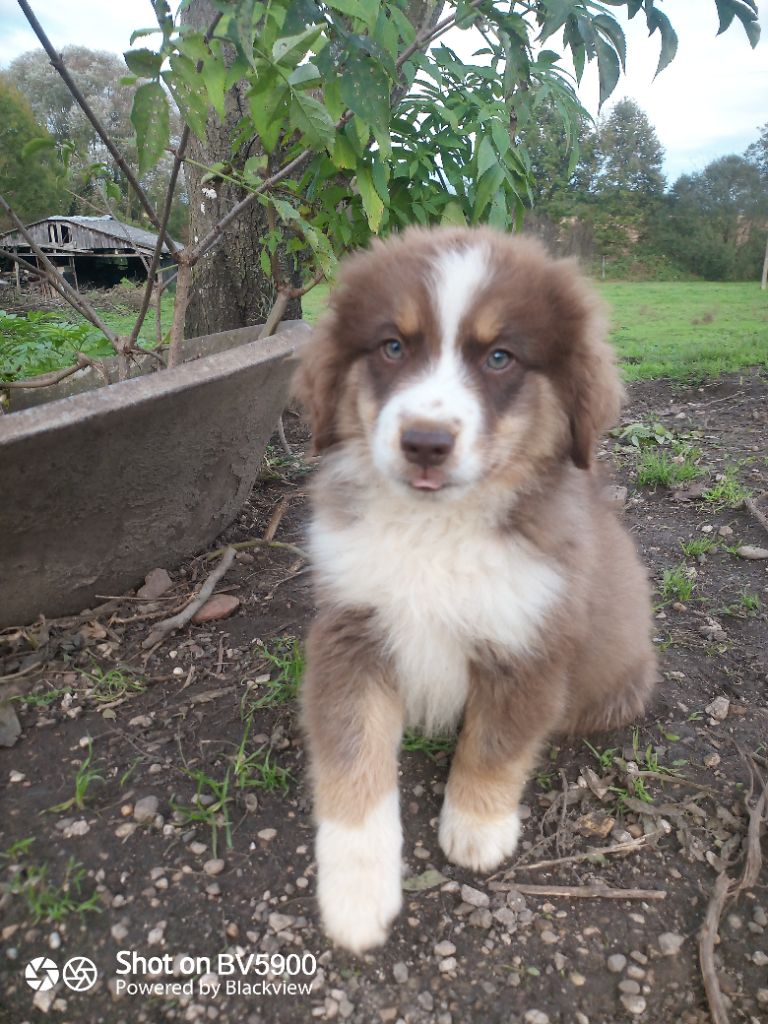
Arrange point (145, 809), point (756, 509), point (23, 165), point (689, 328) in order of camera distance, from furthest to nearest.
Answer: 1. point (689, 328)
2. point (23, 165)
3. point (756, 509)
4. point (145, 809)

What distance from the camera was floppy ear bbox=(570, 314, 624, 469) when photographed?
1.94 meters

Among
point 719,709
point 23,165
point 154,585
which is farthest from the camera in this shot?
point 23,165

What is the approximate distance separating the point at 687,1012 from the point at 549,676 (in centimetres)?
78

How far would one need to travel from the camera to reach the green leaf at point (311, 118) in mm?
2004

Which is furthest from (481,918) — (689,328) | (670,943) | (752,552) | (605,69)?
(689,328)

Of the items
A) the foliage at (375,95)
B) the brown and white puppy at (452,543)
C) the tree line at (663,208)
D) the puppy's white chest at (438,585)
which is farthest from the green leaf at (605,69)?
Answer: the tree line at (663,208)

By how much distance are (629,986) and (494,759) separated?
58 cm

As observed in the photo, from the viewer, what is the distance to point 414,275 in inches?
75.0

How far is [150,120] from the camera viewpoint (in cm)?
180

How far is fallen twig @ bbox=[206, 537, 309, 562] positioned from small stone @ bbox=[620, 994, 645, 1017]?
210cm

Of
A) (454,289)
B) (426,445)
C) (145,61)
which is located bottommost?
(426,445)

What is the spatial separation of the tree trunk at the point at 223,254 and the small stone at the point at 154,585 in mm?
1978

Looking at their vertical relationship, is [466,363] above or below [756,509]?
above

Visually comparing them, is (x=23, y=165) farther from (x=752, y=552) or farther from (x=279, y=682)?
(x=752, y=552)
